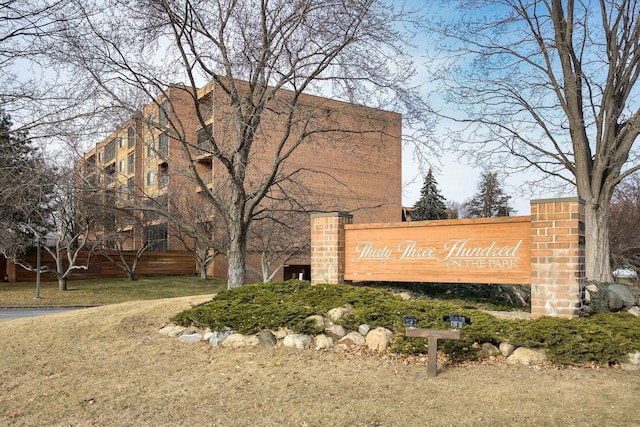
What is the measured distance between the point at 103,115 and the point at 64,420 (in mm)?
6294

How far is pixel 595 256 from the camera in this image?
13.2m

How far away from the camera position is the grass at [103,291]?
24844 mm

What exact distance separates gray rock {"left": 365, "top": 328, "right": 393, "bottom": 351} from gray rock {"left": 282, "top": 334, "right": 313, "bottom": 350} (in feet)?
3.04

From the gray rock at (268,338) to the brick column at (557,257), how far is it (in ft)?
13.1

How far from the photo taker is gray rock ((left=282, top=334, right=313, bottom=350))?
8.20m

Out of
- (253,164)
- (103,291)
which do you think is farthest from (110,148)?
(253,164)

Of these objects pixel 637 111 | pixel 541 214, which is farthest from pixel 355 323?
pixel 637 111

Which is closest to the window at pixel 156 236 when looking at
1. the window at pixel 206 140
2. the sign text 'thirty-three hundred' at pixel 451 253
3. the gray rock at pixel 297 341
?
the window at pixel 206 140

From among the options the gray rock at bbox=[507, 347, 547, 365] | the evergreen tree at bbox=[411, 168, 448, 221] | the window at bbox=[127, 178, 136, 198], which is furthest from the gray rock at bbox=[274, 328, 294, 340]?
the evergreen tree at bbox=[411, 168, 448, 221]

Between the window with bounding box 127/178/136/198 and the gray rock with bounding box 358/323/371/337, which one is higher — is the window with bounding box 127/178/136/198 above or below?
above

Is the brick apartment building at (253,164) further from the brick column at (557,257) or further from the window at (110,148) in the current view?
the brick column at (557,257)

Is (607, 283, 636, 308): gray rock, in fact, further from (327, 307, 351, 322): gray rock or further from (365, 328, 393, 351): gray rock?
(327, 307, 351, 322): gray rock

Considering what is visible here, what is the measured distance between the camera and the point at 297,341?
8.25 metres

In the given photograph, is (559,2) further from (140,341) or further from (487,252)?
(140,341)
